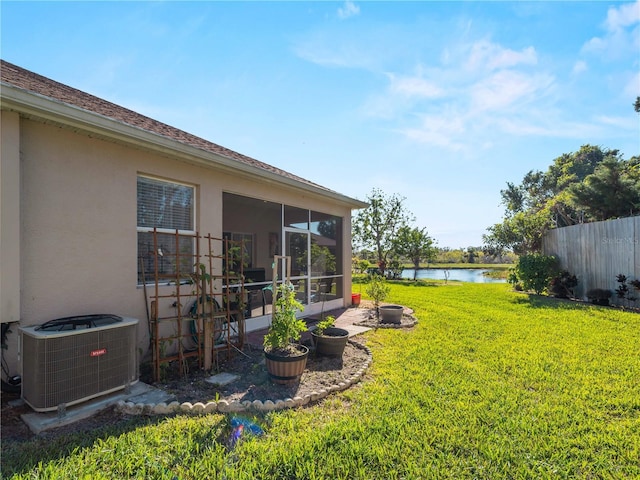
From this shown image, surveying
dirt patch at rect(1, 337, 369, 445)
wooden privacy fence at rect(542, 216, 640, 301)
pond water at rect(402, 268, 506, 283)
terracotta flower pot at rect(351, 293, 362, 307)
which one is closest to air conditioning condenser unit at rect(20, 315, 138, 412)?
dirt patch at rect(1, 337, 369, 445)

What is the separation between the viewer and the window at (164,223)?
14.6 feet

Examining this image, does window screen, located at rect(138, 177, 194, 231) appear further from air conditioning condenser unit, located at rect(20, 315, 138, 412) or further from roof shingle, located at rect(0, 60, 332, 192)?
air conditioning condenser unit, located at rect(20, 315, 138, 412)

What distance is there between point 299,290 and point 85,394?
4986mm

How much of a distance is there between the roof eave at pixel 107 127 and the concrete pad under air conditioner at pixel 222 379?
3176mm

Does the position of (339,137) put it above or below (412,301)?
above

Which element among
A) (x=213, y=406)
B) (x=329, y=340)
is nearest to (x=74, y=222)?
(x=213, y=406)

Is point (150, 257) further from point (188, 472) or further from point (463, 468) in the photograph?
point (463, 468)

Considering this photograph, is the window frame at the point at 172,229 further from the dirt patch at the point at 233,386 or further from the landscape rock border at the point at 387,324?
the landscape rock border at the point at 387,324

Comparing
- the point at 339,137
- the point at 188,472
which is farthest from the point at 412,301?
the point at 188,472

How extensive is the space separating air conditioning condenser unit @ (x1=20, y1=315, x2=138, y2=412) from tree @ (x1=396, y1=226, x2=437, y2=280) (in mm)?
20031

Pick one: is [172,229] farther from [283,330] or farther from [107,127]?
[283,330]

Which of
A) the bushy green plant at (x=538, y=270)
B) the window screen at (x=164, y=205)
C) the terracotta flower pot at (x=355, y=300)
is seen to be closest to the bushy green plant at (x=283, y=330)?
the window screen at (x=164, y=205)

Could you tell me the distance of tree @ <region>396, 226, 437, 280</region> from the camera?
71.3ft

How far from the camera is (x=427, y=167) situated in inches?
451
